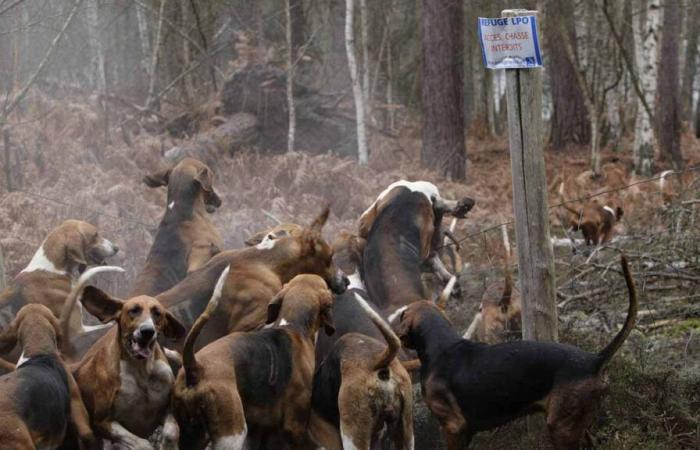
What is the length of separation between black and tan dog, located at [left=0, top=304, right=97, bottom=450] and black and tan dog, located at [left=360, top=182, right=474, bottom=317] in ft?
9.42

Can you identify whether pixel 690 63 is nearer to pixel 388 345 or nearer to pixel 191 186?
pixel 191 186

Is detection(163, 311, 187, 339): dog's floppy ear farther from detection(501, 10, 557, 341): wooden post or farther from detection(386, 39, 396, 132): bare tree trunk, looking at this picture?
detection(386, 39, 396, 132): bare tree trunk

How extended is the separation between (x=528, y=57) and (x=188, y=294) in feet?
9.67

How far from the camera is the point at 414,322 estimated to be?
7.66 meters

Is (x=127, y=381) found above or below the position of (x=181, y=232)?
below

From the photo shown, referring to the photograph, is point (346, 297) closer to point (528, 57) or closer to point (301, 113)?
point (528, 57)

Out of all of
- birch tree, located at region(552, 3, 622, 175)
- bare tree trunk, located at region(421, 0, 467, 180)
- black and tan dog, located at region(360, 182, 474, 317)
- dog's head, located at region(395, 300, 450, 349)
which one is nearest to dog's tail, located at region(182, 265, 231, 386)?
dog's head, located at region(395, 300, 450, 349)

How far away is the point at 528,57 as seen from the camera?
764cm

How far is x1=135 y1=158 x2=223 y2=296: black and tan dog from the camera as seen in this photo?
9.72 m

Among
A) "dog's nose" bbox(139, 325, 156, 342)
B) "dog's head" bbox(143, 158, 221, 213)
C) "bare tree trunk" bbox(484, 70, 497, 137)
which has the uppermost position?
"dog's head" bbox(143, 158, 221, 213)

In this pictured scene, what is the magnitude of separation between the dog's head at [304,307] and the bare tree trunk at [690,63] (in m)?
27.0

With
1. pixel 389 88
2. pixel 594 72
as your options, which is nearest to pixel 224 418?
pixel 594 72

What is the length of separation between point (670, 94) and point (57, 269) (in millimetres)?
16561

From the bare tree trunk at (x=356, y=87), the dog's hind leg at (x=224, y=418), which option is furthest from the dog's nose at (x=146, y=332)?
the bare tree trunk at (x=356, y=87)
